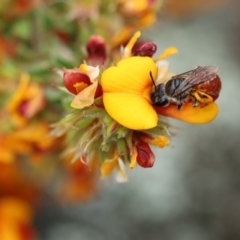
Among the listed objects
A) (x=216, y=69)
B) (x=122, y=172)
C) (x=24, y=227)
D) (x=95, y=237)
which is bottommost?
(x=95, y=237)

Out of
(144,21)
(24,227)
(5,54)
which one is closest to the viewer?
(144,21)

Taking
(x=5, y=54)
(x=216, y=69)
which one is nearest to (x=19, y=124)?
(x=5, y=54)

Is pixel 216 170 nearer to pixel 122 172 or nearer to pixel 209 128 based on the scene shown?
pixel 209 128

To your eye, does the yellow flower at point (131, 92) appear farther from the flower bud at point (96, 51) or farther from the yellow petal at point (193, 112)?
the flower bud at point (96, 51)

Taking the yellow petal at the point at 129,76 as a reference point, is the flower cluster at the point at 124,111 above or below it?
below

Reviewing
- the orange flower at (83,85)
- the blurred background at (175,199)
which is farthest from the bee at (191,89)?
the blurred background at (175,199)

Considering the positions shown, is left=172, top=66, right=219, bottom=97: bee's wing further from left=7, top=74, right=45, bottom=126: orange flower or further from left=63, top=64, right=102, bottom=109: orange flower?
left=7, top=74, right=45, bottom=126: orange flower
